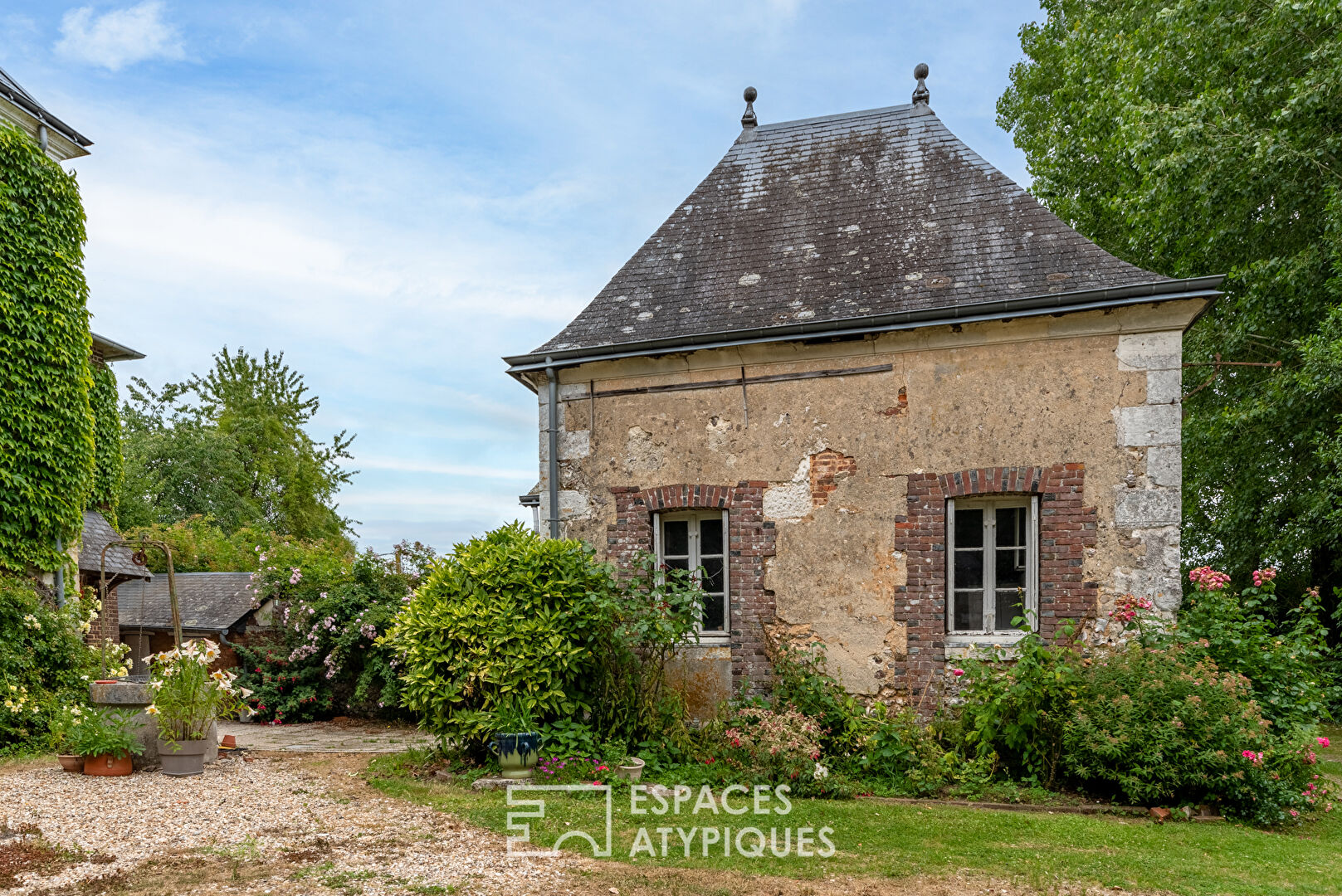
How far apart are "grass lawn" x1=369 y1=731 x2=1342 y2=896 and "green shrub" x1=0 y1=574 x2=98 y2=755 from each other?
540 centimetres

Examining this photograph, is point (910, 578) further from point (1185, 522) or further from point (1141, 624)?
point (1185, 522)

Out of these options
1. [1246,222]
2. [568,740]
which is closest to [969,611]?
[568,740]

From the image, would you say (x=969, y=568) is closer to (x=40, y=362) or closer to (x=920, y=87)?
(x=920, y=87)

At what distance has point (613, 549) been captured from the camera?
857 cm

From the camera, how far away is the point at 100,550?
1295 cm

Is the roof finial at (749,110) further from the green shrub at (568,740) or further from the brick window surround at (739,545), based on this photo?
the green shrub at (568,740)

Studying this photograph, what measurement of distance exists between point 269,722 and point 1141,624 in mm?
11117

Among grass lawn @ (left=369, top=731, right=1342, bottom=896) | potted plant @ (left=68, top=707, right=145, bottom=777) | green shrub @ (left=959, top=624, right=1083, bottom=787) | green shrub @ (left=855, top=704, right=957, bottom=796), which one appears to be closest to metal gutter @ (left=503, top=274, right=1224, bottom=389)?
green shrub @ (left=959, top=624, right=1083, bottom=787)

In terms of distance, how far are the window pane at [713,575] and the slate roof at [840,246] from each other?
2.18 metres

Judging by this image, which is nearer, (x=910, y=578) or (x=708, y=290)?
(x=910, y=578)

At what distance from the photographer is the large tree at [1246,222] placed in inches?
428

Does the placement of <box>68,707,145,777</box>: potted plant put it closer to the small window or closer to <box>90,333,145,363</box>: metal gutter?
the small window

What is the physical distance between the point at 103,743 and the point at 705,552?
18.5 feet

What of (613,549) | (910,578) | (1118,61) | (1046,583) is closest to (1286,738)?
(1046,583)
